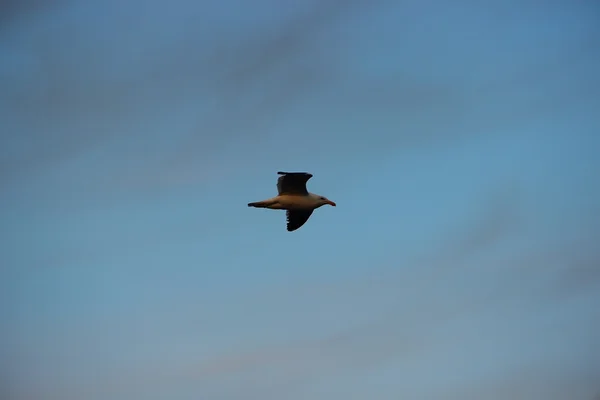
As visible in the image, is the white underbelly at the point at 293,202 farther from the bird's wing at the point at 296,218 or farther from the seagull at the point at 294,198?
the bird's wing at the point at 296,218

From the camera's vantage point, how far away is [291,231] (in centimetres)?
8988

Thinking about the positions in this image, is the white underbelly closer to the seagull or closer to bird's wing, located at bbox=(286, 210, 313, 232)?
the seagull

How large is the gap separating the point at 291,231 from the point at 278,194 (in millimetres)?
4663

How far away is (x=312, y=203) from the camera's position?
87562 mm

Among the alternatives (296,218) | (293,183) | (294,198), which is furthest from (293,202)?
(296,218)

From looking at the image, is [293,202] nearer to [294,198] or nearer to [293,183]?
[294,198]

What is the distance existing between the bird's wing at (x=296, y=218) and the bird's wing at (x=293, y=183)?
300cm

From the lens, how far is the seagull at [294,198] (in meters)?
84.3

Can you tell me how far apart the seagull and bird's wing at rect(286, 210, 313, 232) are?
11.5 inches

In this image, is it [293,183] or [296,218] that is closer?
[293,183]

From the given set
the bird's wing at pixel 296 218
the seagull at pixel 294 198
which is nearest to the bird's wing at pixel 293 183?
the seagull at pixel 294 198

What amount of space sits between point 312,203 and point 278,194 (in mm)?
2756

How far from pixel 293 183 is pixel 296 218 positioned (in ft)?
17.1

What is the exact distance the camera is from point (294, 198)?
8600cm
